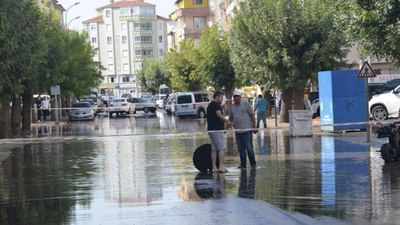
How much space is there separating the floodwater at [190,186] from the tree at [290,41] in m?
10.5

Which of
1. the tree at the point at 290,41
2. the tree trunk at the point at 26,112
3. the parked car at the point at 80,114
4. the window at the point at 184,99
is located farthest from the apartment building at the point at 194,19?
the tree at the point at 290,41

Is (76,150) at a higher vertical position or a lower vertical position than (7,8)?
lower

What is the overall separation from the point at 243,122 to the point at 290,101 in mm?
20788

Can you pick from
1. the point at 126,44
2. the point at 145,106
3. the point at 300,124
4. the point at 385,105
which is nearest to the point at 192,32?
the point at 145,106

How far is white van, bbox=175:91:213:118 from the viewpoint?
182 ft

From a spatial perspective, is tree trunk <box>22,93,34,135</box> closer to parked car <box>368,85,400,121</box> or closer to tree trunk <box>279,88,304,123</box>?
tree trunk <box>279,88,304,123</box>

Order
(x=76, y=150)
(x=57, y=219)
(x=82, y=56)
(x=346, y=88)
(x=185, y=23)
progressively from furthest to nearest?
(x=185, y=23)
(x=82, y=56)
(x=346, y=88)
(x=76, y=150)
(x=57, y=219)

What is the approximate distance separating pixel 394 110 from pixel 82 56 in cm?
3135

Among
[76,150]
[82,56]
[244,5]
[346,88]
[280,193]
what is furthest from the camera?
[82,56]

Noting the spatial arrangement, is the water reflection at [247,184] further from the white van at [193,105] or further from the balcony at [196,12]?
the balcony at [196,12]

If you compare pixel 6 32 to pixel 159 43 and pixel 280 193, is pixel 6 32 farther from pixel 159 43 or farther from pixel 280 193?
pixel 159 43

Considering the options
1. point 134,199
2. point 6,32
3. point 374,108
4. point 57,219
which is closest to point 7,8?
point 6,32

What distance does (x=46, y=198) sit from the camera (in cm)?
1364

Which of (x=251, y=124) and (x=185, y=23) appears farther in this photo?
(x=185, y=23)
